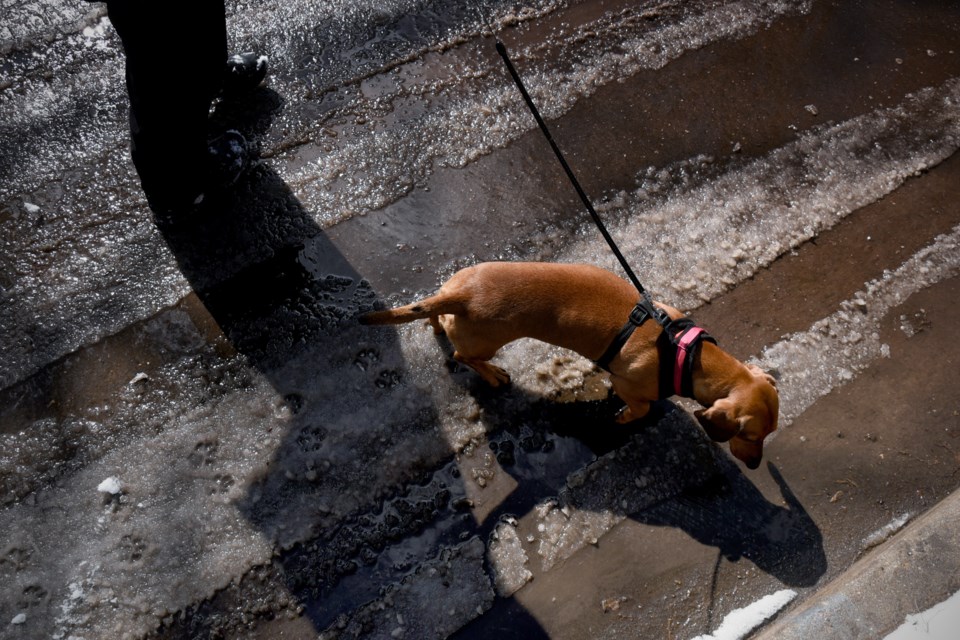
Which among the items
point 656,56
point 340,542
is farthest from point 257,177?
point 656,56

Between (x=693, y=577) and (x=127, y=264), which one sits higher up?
(x=127, y=264)

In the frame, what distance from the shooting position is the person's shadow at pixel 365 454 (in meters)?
2.98

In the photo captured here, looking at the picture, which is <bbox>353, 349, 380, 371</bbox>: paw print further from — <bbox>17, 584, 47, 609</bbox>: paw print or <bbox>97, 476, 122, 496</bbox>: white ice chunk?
<bbox>17, 584, 47, 609</bbox>: paw print

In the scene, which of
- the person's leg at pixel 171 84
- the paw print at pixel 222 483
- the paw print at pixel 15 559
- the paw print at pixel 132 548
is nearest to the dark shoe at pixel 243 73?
the person's leg at pixel 171 84

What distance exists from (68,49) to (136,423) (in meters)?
2.30

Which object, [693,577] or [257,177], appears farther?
[257,177]

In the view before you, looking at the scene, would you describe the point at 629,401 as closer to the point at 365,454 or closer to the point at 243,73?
the point at 365,454

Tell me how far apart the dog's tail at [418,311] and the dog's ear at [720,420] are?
114cm

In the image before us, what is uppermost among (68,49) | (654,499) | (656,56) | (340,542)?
(68,49)

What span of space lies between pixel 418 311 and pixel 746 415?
4.77 feet

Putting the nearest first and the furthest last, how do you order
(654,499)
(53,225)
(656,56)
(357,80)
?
(654,499) → (53,225) → (357,80) → (656,56)

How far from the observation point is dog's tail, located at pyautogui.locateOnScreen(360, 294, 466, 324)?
2682mm

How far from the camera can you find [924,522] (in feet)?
10.4

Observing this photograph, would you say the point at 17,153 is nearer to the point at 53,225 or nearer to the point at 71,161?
the point at 71,161
